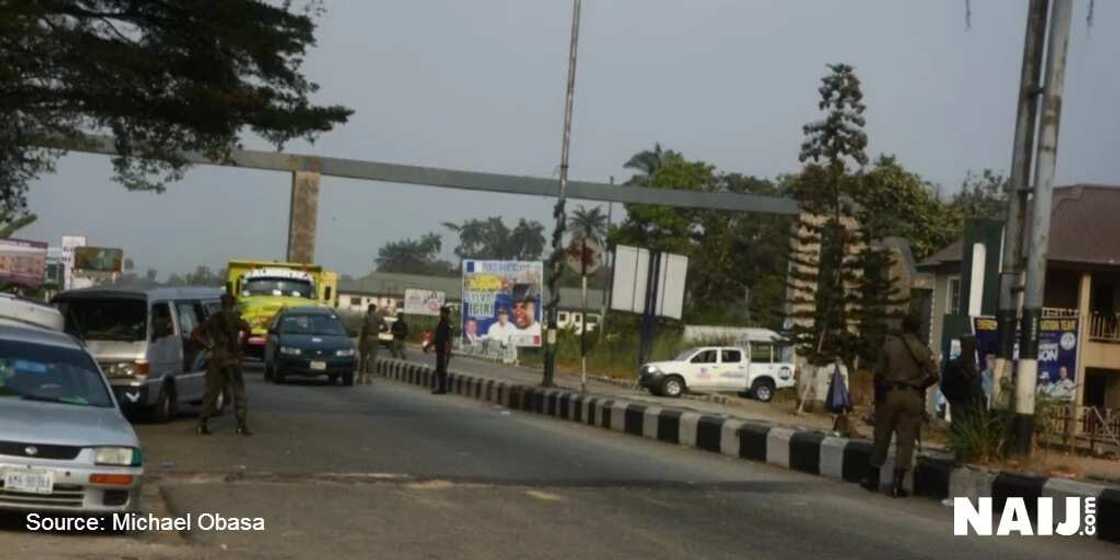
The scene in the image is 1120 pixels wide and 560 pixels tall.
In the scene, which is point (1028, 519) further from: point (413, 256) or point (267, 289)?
point (413, 256)

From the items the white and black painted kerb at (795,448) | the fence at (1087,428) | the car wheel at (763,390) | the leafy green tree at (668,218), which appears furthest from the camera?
the leafy green tree at (668,218)

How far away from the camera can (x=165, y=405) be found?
20.4 metres

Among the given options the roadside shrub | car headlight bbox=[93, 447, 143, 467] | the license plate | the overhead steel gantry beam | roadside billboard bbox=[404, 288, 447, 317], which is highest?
the overhead steel gantry beam

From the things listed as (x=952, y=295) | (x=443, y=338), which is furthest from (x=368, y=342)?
(x=952, y=295)

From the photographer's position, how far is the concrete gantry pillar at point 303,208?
56.9 meters

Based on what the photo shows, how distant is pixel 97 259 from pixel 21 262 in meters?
15.3

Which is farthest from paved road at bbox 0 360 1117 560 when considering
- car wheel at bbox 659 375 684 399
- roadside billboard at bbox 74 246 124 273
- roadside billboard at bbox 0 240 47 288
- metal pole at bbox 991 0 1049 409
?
roadside billboard at bbox 74 246 124 273

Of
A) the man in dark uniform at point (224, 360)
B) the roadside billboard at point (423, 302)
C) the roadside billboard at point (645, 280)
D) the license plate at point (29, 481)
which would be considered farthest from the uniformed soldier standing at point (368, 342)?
the roadside billboard at point (423, 302)

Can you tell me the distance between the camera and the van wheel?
20203mm

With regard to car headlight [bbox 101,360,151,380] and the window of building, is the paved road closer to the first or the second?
car headlight [bbox 101,360,151,380]

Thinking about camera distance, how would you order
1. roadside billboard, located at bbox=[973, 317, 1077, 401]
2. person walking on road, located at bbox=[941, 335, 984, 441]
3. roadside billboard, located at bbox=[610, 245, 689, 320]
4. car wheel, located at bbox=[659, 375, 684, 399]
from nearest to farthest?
person walking on road, located at bbox=[941, 335, 984, 441], roadside billboard, located at bbox=[973, 317, 1077, 401], roadside billboard, located at bbox=[610, 245, 689, 320], car wheel, located at bbox=[659, 375, 684, 399]

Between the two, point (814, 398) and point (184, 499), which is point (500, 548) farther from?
point (814, 398)

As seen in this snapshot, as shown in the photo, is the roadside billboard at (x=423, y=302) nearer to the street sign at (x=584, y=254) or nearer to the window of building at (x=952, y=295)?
the window of building at (x=952, y=295)

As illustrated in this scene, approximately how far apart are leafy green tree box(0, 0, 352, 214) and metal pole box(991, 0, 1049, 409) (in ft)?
32.3
